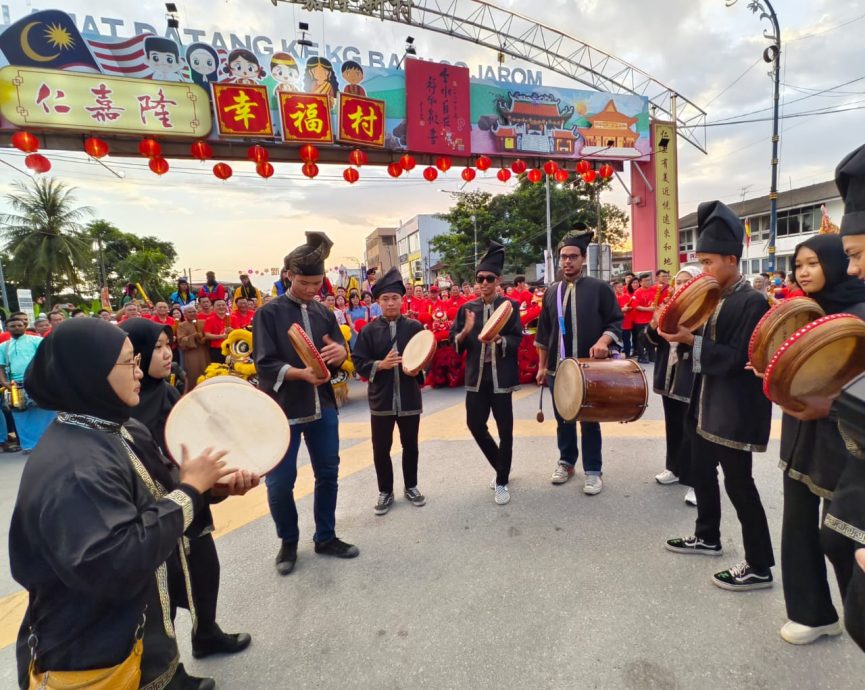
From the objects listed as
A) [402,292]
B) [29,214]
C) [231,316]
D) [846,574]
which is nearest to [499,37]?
[231,316]

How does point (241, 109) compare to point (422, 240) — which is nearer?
point (241, 109)

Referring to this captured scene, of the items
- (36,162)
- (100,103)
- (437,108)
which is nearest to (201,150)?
(100,103)

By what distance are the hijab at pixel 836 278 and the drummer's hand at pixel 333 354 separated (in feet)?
8.16

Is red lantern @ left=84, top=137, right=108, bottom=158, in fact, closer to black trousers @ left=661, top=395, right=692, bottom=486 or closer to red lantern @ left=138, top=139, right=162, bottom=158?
red lantern @ left=138, top=139, right=162, bottom=158

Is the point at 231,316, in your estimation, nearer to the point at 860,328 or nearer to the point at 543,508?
the point at 543,508

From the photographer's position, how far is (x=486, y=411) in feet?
12.1

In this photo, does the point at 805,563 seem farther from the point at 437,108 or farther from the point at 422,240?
the point at 422,240

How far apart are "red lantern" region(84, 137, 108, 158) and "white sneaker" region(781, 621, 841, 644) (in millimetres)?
10263

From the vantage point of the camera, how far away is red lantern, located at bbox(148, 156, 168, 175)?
8039 millimetres

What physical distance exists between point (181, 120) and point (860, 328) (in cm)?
974

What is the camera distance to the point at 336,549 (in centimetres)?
292

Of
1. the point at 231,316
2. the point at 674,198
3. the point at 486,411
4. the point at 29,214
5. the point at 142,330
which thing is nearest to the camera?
the point at 142,330

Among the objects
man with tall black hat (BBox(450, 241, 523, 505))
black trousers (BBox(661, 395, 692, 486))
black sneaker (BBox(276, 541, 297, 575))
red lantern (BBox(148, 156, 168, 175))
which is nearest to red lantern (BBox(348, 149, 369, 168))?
red lantern (BBox(148, 156, 168, 175))

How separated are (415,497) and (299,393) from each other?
4.51 feet
